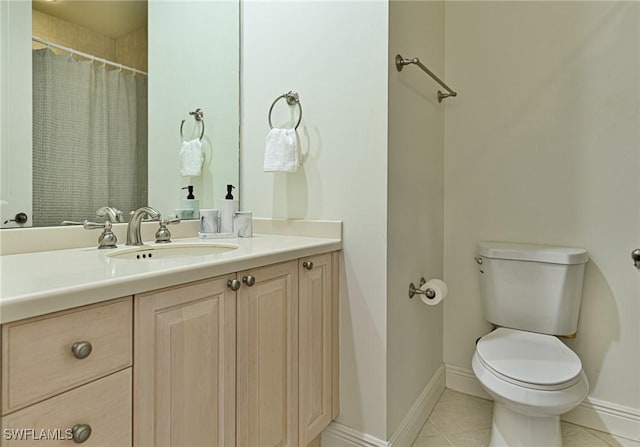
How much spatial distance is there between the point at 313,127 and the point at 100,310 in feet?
3.54

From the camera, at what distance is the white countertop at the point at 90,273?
24.5 inches

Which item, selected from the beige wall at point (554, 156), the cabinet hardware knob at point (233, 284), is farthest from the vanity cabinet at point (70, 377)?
the beige wall at point (554, 156)

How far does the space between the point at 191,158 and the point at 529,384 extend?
1.58 meters

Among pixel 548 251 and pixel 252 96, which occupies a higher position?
pixel 252 96

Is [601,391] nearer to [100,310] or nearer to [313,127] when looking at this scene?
[313,127]

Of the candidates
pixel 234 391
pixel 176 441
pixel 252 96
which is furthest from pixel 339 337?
pixel 252 96

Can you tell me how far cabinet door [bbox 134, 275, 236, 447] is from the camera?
2.61 feet

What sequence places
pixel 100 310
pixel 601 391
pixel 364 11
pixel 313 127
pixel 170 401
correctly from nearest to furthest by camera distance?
pixel 100 310
pixel 170 401
pixel 364 11
pixel 313 127
pixel 601 391

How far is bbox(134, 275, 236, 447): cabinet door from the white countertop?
0.15 ft

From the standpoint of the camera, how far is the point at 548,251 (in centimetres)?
165

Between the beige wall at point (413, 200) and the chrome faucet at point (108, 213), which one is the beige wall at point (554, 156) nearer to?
the beige wall at point (413, 200)

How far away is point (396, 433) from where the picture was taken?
58.4 inches

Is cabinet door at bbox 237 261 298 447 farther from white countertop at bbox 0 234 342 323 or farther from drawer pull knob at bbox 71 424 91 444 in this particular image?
drawer pull knob at bbox 71 424 91 444

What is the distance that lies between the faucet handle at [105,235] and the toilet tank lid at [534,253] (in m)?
1.56
